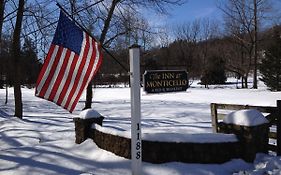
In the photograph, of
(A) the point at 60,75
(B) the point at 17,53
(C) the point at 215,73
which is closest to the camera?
(A) the point at 60,75

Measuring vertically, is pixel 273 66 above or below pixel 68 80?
above

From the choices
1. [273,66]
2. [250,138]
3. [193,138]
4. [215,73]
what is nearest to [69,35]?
[193,138]

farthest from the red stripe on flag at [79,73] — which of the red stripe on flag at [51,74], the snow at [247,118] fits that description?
the snow at [247,118]

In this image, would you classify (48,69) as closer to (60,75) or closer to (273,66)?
(60,75)

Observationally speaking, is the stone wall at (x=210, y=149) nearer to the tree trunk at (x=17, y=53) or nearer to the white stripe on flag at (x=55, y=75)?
the white stripe on flag at (x=55, y=75)

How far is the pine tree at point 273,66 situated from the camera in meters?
35.6

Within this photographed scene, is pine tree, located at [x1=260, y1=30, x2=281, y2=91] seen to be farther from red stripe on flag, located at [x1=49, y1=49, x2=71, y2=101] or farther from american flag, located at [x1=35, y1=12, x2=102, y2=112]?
red stripe on flag, located at [x1=49, y1=49, x2=71, y2=101]

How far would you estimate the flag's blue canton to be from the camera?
19.6 feet

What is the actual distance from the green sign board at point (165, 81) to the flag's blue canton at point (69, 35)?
1.42m

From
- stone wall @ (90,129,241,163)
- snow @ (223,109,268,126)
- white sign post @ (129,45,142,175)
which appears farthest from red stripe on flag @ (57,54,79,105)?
snow @ (223,109,268,126)

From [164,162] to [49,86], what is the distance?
8.64ft

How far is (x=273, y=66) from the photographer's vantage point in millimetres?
36531

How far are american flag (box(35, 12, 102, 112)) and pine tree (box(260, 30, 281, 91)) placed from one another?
105ft

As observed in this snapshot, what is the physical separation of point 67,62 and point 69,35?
0.45m
